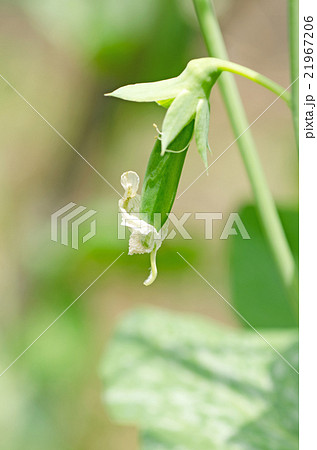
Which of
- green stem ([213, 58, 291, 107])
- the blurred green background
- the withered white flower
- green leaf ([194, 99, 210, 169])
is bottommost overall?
the blurred green background

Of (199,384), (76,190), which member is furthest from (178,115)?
(76,190)

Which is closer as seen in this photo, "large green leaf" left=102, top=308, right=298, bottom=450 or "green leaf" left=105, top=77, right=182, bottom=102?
"green leaf" left=105, top=77, right=182, bottom=102

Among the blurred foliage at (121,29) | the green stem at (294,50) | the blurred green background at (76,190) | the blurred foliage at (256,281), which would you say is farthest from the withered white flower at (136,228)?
the blurred foliage at (121,29)

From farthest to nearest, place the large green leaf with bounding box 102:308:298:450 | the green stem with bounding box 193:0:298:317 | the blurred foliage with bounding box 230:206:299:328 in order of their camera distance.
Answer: the blurred foliage with bounding box 230:206:299:328 < the large green leaf with bounding box 102:308:298:450 < the green stem with bounding box 193:0:298:317

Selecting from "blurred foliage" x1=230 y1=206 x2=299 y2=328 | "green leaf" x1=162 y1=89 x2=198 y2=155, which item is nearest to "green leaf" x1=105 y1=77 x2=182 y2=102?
"green leaf" x1=162 y1=89 x2=198 y2=155

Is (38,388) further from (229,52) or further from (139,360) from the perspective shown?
(229,52)

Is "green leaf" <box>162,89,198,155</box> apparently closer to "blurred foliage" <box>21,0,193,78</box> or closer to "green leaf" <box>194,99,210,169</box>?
"green leaf" <box>194,99,210,169</box>

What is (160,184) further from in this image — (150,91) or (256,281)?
(256,281)
